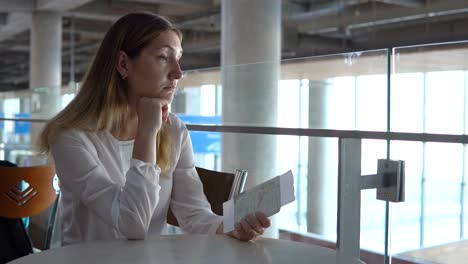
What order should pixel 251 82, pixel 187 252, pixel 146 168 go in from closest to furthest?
pixel 187 252 < pixel 146 168 < pixel 251 82

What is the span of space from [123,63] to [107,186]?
1.26 feet

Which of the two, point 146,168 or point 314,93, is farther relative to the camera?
point 314,93

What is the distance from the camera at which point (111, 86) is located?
5.09 ft

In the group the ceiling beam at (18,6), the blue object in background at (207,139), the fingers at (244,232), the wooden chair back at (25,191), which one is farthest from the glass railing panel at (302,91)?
the ceiling beam at (18,6)

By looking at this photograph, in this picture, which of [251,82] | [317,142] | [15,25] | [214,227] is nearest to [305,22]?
[317,142]

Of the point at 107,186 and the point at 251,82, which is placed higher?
the point at 251,82

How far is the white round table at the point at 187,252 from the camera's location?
3.40ft

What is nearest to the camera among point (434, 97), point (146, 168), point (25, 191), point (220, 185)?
point (146, 168)

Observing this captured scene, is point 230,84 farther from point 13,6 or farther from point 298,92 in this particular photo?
point 13,6

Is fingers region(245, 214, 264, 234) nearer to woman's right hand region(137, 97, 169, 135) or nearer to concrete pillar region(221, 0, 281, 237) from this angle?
woman's right hand region(137, 97, 169, 135)

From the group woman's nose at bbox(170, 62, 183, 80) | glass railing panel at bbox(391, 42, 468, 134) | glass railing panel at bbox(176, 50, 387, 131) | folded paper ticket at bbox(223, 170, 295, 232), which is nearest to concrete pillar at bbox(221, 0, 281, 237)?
glass railing panel at bbox(176, 50, 387, 131)

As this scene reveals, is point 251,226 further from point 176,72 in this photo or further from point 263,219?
point 176,72

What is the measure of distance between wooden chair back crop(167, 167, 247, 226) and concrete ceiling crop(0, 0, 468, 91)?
533 centimetres

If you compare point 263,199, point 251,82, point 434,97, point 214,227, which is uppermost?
point 251,82
